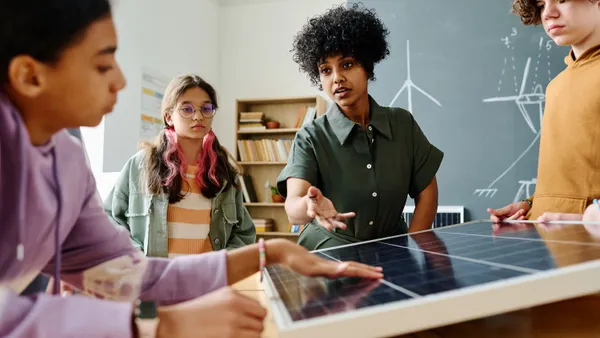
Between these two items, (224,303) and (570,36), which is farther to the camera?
(570,36)

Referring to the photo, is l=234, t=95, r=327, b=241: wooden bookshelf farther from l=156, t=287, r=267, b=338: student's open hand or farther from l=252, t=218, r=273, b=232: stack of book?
l=156, t=287, r=267, b=338: student's open hand

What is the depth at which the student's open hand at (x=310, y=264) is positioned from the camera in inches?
30.5

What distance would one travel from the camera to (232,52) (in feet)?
18.7

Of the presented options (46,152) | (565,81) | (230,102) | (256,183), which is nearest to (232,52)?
(230,102)

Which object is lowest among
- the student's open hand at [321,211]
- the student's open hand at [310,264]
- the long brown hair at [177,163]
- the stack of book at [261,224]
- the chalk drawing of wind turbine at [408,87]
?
the stack of book at [261,224]

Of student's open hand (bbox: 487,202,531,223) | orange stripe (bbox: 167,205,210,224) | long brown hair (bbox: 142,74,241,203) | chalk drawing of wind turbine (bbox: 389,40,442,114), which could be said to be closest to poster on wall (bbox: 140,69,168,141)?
long brown hair (bbox: 142,74,241,203)

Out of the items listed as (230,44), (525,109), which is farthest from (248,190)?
(525,109)

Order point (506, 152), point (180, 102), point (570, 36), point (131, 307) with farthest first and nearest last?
point (506, 152), point (180, 102), point (570, 36), point (131, 307)

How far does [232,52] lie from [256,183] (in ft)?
5.95

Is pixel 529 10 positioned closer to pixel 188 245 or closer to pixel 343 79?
pixel 343 79

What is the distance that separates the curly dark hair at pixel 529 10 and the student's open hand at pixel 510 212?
2.29ft

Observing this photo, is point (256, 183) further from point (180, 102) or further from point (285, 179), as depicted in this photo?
point (285, 179)

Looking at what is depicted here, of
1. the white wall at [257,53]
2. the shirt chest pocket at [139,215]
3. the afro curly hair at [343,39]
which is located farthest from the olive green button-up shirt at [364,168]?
the white wall at [257,53]

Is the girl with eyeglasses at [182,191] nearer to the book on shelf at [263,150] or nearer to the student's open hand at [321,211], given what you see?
the student's open hand at [321,211]
